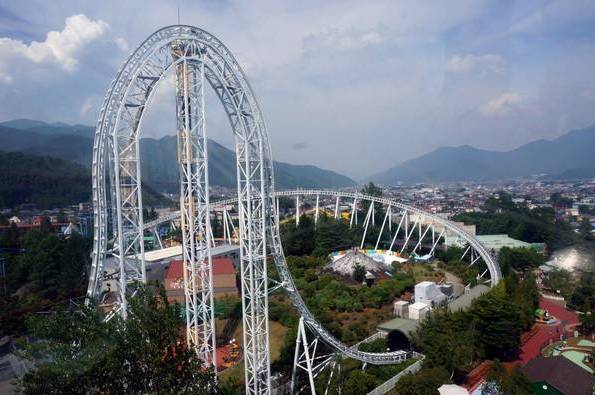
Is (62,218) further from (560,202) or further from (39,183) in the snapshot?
(560,202)

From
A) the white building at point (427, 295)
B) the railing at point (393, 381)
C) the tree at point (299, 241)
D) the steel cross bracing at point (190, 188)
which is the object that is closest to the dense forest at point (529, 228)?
the white building at point (427, 295)

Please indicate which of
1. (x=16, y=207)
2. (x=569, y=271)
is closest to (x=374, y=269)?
(x=569, y=271)

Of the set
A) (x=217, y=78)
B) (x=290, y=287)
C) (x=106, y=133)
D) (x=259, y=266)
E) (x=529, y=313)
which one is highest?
(x=217, y=78)

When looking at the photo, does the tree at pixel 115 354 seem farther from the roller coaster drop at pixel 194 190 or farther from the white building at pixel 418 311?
the white building at pixel 418 311

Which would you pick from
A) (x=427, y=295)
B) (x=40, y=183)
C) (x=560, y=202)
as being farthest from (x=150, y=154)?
(x=427, y=295)

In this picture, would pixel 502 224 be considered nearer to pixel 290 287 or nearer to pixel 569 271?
pixel 569 271

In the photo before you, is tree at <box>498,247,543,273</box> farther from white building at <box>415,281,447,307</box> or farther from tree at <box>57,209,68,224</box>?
tree at <box>57,209,68,224</box>
